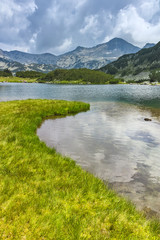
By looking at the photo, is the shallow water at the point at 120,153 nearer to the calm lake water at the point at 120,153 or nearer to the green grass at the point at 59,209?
the calm lake water at the point at 120,153

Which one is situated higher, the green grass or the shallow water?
the green grass

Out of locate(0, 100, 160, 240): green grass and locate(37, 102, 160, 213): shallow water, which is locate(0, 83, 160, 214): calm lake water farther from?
locate(0, 100, 160, 240): green grass

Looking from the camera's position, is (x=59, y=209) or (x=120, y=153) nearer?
(x=59, y=209)

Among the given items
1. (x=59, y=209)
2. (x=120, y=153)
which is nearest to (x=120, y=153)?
(x=120, y=153)

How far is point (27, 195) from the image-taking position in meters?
5.32

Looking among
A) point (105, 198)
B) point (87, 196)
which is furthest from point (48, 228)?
point (105, 198)

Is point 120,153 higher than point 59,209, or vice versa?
point 59,209

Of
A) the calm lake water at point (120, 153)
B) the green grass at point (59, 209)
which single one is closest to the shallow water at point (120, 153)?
the calm lake water at point (120, 153)

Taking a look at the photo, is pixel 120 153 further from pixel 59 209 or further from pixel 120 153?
pixel 59 209

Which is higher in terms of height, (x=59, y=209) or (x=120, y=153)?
(x=59, y=209)

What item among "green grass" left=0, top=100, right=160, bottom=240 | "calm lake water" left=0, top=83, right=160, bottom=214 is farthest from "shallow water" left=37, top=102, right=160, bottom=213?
"green grass" left=0, top=100, right=160, bottom=240

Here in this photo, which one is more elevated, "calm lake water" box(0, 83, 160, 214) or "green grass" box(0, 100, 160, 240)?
"green grass" box(0, 100, 160, 240)

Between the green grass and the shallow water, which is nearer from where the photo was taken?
the green grass

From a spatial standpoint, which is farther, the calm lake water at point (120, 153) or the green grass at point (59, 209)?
the calm lake water at point (120, 153)
